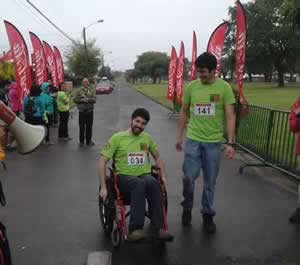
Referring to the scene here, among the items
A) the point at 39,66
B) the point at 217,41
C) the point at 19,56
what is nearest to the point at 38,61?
the point at 39,66

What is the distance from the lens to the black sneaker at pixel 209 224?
5608 millimetres

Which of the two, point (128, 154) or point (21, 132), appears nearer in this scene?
point (21, 132)

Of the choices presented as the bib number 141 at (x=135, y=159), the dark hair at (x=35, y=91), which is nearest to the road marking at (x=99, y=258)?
the bib number 141 at (x=135, y=159)

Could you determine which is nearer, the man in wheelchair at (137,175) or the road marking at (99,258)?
the road marking at (99,258)

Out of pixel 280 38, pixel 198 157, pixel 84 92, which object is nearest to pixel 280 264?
pixel 198 157

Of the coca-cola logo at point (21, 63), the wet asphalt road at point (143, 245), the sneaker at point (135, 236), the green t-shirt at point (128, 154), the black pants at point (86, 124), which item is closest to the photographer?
the sneaker at point (135, 236)

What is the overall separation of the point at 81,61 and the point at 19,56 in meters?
54.3

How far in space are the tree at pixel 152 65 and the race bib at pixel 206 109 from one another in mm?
127346

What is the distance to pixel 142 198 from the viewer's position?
16.1 feet

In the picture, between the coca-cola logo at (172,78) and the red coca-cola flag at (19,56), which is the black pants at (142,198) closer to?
the red coca-cola flag at (19,56)

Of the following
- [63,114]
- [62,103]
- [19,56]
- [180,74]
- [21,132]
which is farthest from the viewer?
[180,74]

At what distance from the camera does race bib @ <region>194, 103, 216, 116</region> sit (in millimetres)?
5633

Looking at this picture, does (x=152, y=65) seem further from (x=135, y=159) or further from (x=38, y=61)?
(x=135, y=159)

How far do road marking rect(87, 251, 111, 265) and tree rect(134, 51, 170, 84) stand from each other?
12835cm
